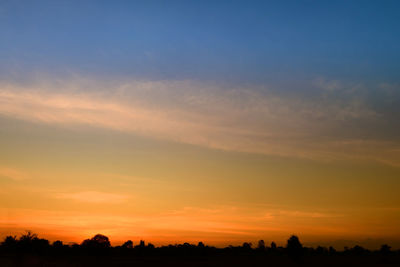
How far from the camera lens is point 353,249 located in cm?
18325

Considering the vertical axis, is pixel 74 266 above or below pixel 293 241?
below

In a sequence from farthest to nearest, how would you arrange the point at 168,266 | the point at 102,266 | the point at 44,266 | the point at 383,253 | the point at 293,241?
1. the point at 383,253
2. the point at 293,241
3. the point at 168,266
4. the point at 102,266
5. the point at 44,266

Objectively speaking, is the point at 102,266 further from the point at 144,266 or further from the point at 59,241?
the point at 59,241

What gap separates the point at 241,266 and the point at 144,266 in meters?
20.9

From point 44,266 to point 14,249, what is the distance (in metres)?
21.7

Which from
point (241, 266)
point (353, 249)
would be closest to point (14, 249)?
point (241, 266)

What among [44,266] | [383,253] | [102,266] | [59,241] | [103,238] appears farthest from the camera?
[103,238]

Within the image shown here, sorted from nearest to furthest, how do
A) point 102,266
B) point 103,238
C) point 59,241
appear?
point 102,266, point 59,241, point 103,238

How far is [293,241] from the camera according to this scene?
99.4 meters

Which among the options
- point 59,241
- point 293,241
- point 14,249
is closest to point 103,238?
point 59,241

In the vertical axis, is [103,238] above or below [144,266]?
above

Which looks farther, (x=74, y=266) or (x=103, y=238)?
(x=103, y=238)

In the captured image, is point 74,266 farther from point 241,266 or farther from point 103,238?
point 103,238

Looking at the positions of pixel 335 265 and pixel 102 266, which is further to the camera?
pixel 335 265
